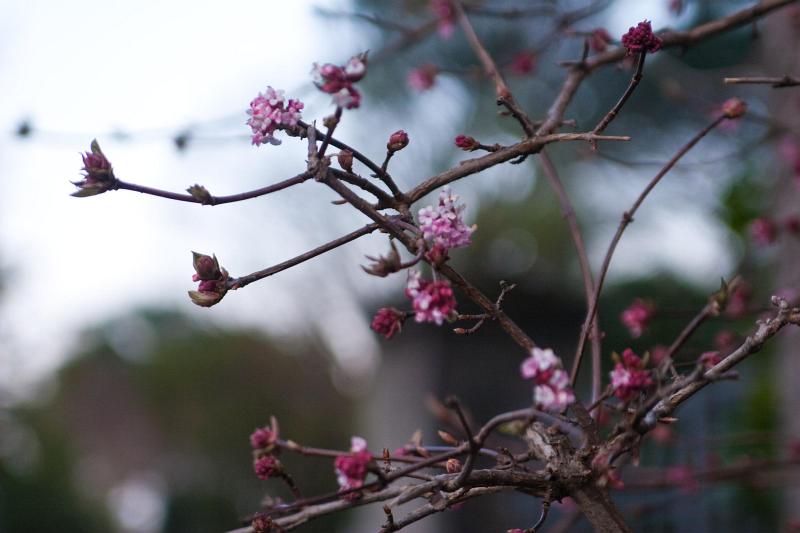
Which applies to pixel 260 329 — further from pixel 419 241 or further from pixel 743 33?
pixel 419 241

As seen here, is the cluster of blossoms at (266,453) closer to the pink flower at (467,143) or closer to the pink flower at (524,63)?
the pink flower at (467,143)

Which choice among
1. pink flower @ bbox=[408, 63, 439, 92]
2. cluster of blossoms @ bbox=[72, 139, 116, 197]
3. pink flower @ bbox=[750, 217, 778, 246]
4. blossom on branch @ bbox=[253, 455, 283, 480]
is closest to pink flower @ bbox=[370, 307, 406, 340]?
blossom on branch @ bbox=[253, 455, 283, 480]

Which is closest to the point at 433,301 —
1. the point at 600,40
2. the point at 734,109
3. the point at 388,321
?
the point at 388,321

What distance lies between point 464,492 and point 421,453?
8cm

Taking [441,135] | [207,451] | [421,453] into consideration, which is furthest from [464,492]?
[207,451]

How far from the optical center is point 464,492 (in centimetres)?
62

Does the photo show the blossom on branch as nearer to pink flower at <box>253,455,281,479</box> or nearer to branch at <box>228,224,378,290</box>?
pink flower at <box>253,455,281,479</box>

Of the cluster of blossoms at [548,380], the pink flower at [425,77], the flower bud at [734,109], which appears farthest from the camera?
the pink flower at [425,77]

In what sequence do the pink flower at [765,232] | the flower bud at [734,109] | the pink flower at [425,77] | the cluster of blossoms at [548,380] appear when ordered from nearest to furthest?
the cluster of blossoms at [548,380] < the flower bud at [734,109] < the pink flower at [425,77] < the pink flower at [765,232]

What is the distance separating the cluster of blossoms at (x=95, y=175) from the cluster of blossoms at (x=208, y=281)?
9cm

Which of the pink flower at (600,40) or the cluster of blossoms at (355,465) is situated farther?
the pink flower at (600,40)

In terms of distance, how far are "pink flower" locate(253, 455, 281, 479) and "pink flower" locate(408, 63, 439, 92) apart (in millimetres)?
912

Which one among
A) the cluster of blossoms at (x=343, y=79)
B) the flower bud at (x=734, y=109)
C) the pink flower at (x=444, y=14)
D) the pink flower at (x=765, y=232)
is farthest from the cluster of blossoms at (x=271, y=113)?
the pink flower at (x=765, y=232)

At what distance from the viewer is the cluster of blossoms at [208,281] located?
0.62m
